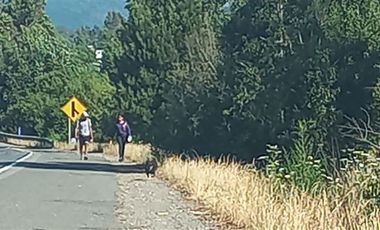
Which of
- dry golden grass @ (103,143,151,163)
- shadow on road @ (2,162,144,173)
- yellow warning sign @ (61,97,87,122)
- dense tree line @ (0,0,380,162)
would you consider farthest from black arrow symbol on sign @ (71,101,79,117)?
shadow on road @ (2,162,144,173)

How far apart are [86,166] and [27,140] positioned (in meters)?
36.9

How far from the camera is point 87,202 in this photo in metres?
A: 19.2

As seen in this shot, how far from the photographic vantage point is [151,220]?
1633cm

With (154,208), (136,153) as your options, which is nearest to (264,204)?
(154,208)

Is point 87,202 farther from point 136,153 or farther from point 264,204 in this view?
point 136,153

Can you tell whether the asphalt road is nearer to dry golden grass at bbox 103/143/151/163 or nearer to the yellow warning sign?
dry golden grass at bbox 103/143/151/163

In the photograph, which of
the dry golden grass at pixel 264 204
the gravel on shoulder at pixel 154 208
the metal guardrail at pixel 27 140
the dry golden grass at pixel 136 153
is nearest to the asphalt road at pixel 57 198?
the gravel on shoulder at pixel 154 208

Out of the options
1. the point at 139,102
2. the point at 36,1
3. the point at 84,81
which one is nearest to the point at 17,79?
the point at 84,81

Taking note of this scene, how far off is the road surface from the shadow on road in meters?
1.63

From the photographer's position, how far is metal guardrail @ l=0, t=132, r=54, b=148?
63.9 m

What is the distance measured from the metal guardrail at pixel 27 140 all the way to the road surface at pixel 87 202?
34508 mm

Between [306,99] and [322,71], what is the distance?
33.3 inches

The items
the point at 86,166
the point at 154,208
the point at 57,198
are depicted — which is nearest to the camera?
the point at 154,208

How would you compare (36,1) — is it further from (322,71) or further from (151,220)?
(151,220)
